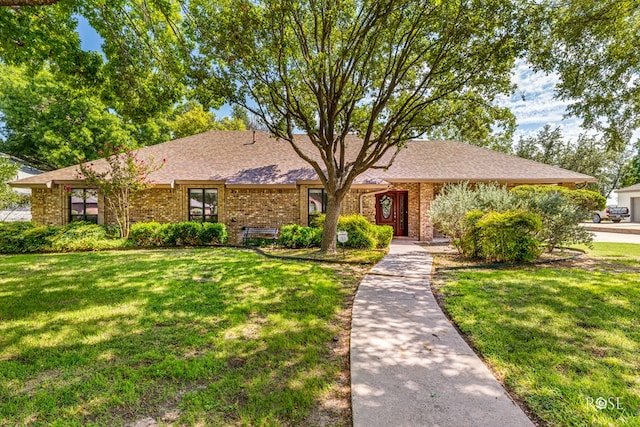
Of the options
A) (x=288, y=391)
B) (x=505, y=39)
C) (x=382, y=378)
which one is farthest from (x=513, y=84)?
(x=288, y=391)

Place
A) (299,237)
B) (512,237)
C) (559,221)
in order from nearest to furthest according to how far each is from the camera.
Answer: (512,237) → (559,221) → (299,237)

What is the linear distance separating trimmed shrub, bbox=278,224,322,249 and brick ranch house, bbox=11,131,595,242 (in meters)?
2.12

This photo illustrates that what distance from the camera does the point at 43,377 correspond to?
2785mm

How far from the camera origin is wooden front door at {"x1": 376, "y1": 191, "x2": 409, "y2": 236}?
1489 cm

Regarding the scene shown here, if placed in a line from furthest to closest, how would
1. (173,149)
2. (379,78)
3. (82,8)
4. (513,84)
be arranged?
(173,149) → (379,78) → (513,84) → (82,8)

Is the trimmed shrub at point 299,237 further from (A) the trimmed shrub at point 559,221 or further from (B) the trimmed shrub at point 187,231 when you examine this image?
(A) the trimmed shrub at point 559,221

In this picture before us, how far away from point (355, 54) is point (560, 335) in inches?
325

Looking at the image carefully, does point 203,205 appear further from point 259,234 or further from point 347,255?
point 347,255

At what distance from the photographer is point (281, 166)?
1422cm

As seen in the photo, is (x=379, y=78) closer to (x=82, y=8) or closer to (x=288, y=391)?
(x=82, y=8)

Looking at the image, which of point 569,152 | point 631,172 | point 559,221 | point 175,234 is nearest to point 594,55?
point 559,221

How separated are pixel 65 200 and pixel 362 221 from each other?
13.6m

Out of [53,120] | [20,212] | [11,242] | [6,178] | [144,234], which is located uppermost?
[53,120]

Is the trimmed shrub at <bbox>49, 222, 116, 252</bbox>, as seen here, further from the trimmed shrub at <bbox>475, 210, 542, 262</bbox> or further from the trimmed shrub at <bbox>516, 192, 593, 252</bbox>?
the trimmed shrub at <bbox>516, 192, 593, 252</bbox>
